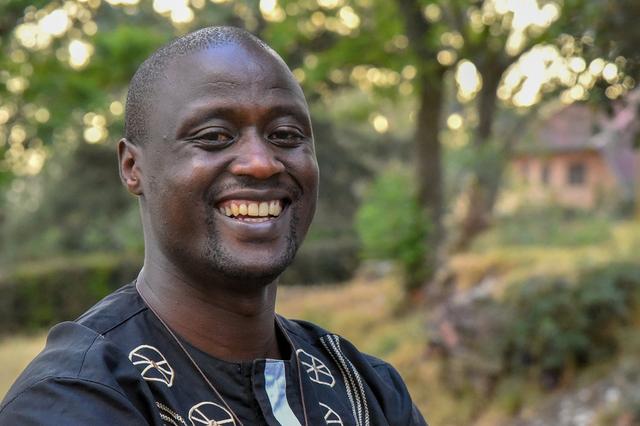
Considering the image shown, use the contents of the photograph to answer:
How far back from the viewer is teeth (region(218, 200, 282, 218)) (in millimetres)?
2010

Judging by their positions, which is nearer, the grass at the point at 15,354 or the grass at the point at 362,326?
the grass at the point at 362,326

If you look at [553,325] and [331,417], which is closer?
[331,417]

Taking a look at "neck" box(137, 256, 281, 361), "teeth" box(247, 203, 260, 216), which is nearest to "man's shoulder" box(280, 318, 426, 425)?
"neck" box(137, 256, 281, 361)

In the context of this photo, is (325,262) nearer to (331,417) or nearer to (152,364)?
(331,417)

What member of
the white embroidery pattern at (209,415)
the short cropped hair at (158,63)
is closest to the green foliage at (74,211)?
the short cropped hair at (158,63)

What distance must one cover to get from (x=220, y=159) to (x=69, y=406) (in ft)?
2.07

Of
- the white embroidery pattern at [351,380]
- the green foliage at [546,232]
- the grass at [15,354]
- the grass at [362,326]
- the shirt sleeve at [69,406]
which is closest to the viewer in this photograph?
the shirt sleeve at [69,406]

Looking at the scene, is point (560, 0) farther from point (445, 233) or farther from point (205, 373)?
point (445, 233)

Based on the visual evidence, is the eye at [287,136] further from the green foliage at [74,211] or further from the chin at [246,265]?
the green foliage at [74,211]

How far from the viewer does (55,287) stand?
18.6m

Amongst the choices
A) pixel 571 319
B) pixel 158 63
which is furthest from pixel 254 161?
pixel 571 319

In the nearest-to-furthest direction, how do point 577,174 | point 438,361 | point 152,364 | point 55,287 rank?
point 152,364 → point 438,361 → point 55,287 → point 577,174

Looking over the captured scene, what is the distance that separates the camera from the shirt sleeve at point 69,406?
1.67 metres

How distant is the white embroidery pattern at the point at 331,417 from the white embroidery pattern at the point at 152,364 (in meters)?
0.44
